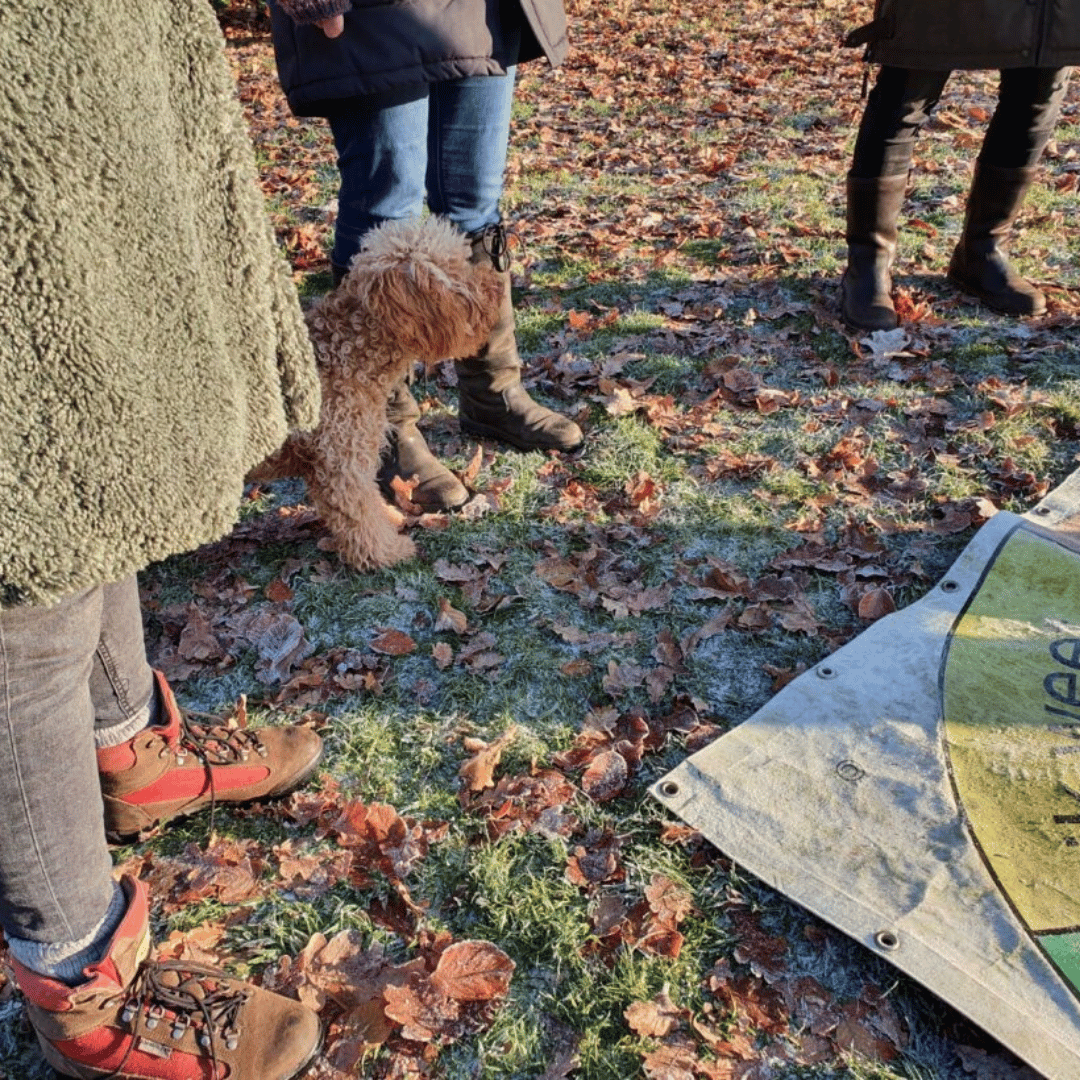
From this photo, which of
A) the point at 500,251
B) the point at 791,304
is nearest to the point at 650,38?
the point at 791,304

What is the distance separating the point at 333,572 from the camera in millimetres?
3281

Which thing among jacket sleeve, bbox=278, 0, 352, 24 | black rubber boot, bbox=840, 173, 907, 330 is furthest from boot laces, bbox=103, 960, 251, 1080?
black rubber boot, bbox=840, 173, 907, 330

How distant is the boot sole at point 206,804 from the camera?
224 centimetres

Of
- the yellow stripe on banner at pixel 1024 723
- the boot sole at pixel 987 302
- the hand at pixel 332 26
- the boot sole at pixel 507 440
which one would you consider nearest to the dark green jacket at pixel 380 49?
the hand at pixel 332 26

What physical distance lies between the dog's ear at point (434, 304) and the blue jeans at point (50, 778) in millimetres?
1746

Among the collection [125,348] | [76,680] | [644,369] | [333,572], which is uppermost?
[125,348]

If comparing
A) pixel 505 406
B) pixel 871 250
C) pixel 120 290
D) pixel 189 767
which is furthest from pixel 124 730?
pixel 871 250

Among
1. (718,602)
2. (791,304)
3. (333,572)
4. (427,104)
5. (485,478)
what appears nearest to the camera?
(427,104)

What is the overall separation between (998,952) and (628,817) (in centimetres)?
88

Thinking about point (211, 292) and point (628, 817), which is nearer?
point (211, 292)

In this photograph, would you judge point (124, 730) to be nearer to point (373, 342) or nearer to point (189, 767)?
point (189, 767)

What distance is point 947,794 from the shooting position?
2221mm

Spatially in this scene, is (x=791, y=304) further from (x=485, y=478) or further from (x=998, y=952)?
(x=998, y=952)

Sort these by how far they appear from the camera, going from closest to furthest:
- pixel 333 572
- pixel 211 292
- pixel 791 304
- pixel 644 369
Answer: pixel 211 292
pixel 333 572
pixel 644 369
pixel 791 304
